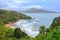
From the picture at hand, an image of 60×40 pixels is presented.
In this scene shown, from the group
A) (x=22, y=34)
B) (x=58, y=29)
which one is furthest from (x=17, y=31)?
(x=58, y=29)

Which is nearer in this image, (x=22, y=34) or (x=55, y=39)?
(x=55, y=39)

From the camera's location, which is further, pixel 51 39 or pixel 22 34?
pixel 22 34

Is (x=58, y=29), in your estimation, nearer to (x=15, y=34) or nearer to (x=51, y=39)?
(x=51, y=39)

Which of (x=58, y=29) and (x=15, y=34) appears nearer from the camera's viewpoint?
(x=58, y=29)

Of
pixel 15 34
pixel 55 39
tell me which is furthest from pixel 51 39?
pixel 15 34

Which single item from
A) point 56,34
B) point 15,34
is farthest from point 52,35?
point 15,34

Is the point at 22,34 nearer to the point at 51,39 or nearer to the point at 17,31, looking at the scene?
the point at 17,31

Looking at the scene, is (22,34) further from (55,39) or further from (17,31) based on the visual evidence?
(55,39)
